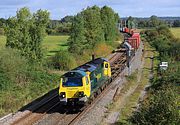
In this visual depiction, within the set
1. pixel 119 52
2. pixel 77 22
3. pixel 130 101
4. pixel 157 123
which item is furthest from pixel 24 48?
pixel 119 52

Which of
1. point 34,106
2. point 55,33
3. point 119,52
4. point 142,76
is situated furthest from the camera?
point 55,33

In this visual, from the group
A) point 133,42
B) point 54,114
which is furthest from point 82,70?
point 133,42

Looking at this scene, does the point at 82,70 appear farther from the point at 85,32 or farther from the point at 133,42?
the point at 133,42

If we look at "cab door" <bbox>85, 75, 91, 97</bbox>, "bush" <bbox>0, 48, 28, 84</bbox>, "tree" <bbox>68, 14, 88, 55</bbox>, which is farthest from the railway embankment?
"tree" <bbox>68, 14, 88, 55</bbox>

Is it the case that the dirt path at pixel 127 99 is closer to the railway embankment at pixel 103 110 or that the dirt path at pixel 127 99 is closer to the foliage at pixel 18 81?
the railway embankment at pixel 103 110

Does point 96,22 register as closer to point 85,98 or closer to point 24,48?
point 24,48

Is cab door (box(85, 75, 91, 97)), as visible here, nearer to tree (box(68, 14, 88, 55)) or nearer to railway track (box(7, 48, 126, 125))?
railway track (box(7, 48, 126, 125))

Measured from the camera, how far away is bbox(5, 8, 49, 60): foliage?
116 ft

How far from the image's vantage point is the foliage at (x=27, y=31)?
35344 millimetres

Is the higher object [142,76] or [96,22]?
[96,22]

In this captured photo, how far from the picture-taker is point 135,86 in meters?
34.4

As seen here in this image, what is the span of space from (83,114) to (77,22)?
97.5 feet

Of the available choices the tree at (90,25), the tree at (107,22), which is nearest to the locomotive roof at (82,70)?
the tree at (90,25)

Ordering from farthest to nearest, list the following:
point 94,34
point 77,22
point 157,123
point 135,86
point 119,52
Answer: point 119,52 → point 94,34 → point 77,22 → point 135,86 → point 157,123
